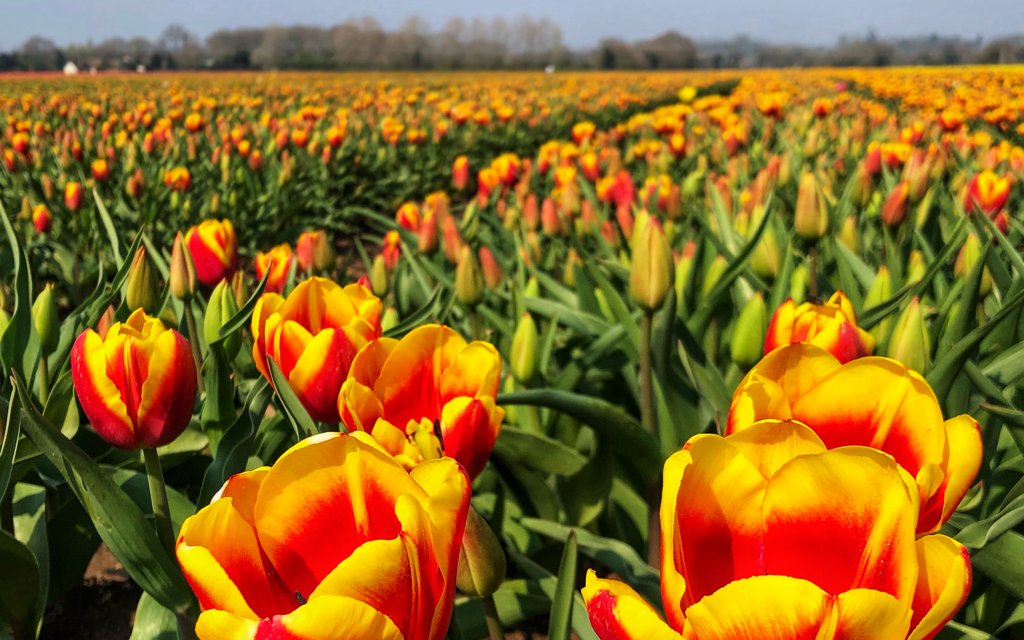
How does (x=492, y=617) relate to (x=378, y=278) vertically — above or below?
below

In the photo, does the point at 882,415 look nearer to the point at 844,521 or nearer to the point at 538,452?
the point at 844,521

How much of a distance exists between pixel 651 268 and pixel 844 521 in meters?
0.74

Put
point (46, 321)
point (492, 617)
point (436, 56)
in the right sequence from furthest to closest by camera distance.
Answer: point (436, 56) < point (46, 321) < point (492, 617)

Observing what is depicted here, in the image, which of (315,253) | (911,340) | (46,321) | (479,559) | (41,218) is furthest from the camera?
(41,218)

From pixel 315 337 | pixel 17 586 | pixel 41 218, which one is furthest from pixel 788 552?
pixel 41 218

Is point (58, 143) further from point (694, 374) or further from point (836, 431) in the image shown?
point (836, 431)

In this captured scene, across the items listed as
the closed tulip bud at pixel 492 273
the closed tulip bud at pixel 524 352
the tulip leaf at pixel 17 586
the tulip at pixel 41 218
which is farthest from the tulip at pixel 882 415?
the tulip at pixel 41 218

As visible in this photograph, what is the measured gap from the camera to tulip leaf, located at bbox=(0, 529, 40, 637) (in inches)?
39.9

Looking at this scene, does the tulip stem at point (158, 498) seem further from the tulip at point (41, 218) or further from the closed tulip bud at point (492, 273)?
the tulip at point (41, 218)

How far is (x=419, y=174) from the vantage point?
25.6ft

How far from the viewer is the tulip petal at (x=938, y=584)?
19.3 inches

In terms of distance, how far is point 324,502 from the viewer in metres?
0.61

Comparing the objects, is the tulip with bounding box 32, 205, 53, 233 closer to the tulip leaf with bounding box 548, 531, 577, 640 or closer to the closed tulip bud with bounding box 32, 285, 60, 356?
the closed tulip bud with bounding box 32, 285, 60, 356

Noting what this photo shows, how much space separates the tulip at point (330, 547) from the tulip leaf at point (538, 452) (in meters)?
0.67
